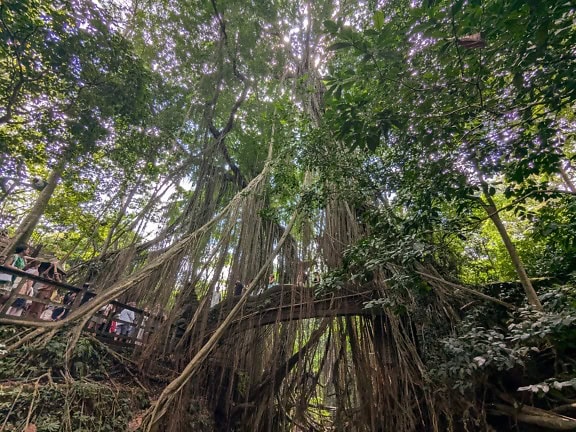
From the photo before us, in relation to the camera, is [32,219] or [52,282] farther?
[32,219]

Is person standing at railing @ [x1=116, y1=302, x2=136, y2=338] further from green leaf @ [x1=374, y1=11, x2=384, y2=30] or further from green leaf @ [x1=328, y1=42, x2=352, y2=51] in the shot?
green leaf @ [x1=374, y1=11, x2=384, y2=30]

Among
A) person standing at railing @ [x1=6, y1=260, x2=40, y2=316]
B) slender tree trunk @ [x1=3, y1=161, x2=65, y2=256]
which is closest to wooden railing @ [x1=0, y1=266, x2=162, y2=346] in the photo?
person standing at railing @ [x1=6, y1=260, x2=40, y2=316]

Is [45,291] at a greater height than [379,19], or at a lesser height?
lesser

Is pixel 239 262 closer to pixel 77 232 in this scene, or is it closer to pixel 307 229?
pixel 307 229

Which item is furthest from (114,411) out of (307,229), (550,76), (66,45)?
(550,76)

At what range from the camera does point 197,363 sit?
2.37 metres

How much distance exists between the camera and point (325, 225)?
11.2ft

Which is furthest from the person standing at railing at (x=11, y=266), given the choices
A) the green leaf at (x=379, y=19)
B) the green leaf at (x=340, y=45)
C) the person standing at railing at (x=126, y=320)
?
the green leaf at (x=379, y=19)

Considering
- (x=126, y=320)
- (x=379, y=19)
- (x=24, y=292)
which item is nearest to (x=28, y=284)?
(x=24, y=292)

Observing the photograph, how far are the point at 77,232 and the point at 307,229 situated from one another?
6560 mm

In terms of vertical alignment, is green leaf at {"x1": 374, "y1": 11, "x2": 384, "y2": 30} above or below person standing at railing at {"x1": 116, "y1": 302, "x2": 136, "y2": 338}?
above

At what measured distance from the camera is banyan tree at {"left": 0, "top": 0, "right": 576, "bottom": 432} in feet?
5.90

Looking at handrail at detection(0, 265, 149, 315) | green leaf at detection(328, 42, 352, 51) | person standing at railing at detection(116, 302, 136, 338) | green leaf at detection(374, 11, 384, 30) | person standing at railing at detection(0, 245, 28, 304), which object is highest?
green leaf at detection(374, 11, 384, 30)

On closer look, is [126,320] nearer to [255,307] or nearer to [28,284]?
[28,284]
